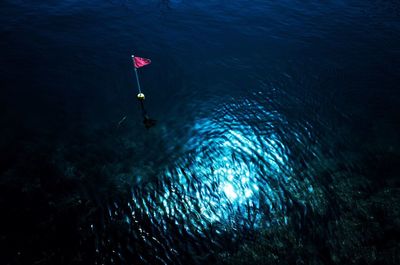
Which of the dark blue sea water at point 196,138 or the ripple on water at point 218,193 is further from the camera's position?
the dark blue sea water at point 196,138

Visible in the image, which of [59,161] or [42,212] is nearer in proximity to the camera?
[42,212]

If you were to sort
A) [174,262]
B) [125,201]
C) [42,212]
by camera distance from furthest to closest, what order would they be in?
1. [125,201]
2. [42,212]
3. [174,262]

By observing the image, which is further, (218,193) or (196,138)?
(196,138)

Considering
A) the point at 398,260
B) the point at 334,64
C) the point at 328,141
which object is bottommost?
the point at 398,260

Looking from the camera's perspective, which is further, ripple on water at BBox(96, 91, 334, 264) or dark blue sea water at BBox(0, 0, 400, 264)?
dark blue sea water at BBox(0, 0, 400, 264)

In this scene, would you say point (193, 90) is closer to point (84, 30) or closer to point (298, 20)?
point (84, 30)

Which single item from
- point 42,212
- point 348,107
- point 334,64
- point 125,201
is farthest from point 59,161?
point 334,64

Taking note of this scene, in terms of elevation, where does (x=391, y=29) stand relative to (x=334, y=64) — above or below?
above

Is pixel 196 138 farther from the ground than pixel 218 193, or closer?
farther from the ground
